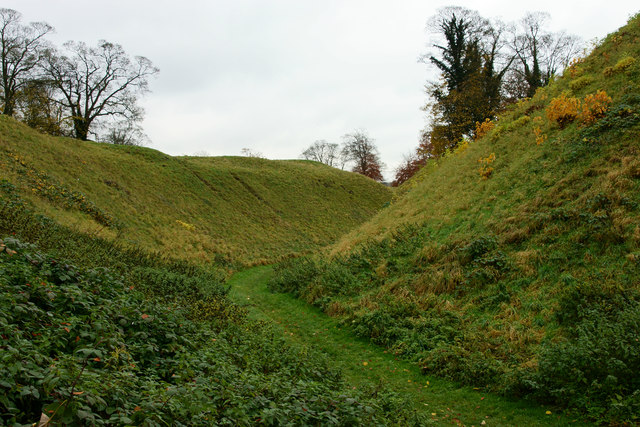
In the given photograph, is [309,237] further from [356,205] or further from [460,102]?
[460,102]

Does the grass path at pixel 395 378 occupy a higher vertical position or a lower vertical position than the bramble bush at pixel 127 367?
lower

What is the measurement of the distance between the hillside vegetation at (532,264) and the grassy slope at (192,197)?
9432 mm

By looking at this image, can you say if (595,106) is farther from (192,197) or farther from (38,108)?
(38,108)

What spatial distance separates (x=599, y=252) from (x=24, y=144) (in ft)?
89.1

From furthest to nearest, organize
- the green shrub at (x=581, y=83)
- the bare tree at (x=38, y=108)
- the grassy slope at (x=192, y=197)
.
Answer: the bare tree at (x=38, y=108), the grassy slope at (x=192, y=197), the green shrub at (x=581, y=83)

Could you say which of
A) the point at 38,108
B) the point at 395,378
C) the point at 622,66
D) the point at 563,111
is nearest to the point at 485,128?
the point at 563,111

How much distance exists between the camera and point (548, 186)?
12.3 metres

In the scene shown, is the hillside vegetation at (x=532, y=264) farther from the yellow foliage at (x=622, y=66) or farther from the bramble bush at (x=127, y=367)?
the bramble bush at (x=127, y=367)

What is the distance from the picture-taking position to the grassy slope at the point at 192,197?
18.8 m

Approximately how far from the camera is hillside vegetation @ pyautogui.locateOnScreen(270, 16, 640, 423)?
618 cm

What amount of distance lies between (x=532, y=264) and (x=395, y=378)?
5.23 m

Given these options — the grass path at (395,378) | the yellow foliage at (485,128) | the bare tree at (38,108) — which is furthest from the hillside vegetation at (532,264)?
the bare tree at (38,108)

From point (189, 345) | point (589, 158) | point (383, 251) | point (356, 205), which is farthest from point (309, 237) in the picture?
point (189, 345)

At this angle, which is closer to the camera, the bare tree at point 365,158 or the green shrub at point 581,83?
the green shrub at point 581,83
